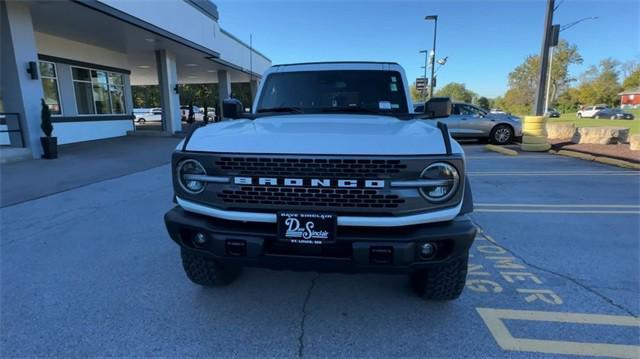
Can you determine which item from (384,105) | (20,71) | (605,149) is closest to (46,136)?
(20,71)

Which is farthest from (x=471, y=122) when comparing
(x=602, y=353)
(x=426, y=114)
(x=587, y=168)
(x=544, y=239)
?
(x=602, y=353)

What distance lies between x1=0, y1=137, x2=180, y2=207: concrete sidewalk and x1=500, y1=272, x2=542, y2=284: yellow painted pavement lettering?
22.8 ft

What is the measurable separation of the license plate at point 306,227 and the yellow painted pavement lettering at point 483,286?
1616 mm

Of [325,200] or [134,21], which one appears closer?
[325,200]

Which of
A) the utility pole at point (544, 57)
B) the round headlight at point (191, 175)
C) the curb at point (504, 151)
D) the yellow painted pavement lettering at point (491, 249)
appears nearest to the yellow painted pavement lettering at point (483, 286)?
the yellow painted pavement lettering at point (491, 249)

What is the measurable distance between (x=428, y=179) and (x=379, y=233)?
0.43 m

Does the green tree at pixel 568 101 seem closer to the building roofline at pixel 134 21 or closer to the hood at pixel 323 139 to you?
the building roofline at pixel 134 21

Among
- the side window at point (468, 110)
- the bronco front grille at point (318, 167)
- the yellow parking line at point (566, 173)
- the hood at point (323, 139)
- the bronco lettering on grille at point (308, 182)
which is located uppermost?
the side window at point (468, 110)

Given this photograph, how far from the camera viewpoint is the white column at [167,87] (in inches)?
669

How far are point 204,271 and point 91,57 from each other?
1707cm

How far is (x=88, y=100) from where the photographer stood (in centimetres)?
1574

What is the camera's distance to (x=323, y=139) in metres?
2.21

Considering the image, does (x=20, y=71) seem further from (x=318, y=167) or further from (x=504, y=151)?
(x=504, y=151)

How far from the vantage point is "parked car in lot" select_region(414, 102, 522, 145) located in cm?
1389
